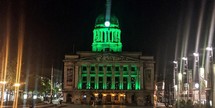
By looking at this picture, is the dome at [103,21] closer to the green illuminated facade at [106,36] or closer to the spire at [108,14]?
the green illuminated facade at [106,36]

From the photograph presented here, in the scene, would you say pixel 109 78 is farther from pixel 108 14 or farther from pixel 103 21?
pixel 108 14

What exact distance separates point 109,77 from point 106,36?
72.3 feet

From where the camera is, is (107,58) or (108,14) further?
(108,14)

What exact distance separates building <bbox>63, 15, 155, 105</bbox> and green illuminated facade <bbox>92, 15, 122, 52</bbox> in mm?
8257

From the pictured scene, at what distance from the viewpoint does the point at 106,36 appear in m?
163

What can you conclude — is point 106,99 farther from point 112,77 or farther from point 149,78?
point 149,78

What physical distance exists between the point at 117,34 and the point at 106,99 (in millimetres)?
33410

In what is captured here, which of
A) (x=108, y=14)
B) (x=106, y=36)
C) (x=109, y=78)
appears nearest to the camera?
(x=109, y=78)

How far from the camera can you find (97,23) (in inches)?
6427

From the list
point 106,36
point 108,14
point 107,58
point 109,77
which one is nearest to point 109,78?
point 109,77

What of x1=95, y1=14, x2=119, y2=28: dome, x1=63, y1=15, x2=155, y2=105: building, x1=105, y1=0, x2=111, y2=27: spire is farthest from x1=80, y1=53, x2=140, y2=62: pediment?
x1=95, y1=14, x2=119, y2=28: dome

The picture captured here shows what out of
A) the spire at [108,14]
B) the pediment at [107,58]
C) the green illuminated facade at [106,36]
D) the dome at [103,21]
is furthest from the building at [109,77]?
the dome at [103,21]

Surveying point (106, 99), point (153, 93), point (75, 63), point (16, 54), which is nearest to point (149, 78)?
point (153, 93)

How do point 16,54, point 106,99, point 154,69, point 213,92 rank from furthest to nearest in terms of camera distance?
point 154,69 < point 106,99 < point 16,54 < point 213,92
